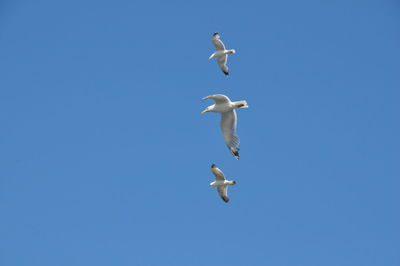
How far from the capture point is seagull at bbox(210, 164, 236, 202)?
22.1 metres

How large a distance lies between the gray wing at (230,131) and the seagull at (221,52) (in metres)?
6.48

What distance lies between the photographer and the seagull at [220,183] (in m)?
22.1

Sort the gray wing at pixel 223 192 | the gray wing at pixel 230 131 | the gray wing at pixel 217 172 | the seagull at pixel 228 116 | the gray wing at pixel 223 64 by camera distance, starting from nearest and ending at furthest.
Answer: the seagull at pixel 228 116
the gray wing at pixel 230 131
the gray wing at pixel 217 172
the gray wing at pixel 223 192
the gray wing at pixel 223 64

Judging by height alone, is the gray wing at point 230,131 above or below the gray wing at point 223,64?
below

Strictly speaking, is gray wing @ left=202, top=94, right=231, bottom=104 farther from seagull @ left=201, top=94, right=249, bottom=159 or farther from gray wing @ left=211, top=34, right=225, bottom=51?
gray wing @ left=211, top=34, right=225, bottom=51

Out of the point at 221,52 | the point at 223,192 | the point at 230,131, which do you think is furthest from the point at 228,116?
the point at 221,52

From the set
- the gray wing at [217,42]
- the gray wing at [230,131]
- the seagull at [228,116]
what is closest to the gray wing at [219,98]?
the seagull at [228,116]

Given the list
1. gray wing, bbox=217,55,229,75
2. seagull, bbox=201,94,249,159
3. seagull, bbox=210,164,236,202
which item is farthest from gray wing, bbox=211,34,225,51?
seagull, bbox=201,94,249,159

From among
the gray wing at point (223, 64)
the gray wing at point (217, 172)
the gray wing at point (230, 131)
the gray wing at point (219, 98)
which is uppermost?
the gray wing at point (223, 64)

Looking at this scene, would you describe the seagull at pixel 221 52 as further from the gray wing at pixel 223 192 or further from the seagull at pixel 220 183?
the gray wing at pixel 223 192

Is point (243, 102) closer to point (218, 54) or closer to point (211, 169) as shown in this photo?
point (211, 169)

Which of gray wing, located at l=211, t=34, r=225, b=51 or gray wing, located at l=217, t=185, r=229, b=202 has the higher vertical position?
gray wing, located at l=211, t=34, r=225, b=51

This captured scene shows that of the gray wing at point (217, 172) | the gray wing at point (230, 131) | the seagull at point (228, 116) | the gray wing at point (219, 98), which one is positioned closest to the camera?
the gray wing at point (219, 98)

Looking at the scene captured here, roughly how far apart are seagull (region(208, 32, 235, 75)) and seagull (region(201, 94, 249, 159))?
252 inches
